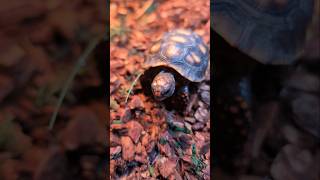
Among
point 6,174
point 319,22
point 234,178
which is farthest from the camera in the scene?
point 319,22

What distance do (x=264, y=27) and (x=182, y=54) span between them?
0.17m

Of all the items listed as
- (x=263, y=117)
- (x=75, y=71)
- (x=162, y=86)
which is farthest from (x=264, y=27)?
(x=75, y=71)

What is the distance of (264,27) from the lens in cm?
A: 76

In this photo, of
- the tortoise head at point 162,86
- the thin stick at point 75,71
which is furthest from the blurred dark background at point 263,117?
the thin stick at point 75,71

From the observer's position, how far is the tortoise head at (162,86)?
0.59 m

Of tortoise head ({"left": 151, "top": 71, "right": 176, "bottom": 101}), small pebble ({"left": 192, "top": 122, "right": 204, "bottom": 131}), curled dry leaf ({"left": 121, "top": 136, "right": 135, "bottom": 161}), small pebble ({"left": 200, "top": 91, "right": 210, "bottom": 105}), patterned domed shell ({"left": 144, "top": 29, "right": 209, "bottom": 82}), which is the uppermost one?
patterned domed shell ({"left": 144, "top": 29, "right": 209, "bottom": 82})

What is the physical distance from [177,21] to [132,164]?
317 millimetres

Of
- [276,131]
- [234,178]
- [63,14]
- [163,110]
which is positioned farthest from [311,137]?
[63,14]

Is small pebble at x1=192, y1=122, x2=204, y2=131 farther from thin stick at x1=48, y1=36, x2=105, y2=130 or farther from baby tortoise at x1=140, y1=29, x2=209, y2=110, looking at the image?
thin stick at x1=48, y1=36, x2=105, y2=130

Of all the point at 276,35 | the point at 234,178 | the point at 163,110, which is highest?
the point at 276,35

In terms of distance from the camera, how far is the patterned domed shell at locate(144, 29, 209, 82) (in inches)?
26.3

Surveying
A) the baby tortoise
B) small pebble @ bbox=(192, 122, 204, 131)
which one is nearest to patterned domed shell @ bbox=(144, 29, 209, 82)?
the baby tortoise

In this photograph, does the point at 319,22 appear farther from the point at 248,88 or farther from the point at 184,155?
the point at 184,155

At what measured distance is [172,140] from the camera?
0.53 meters
